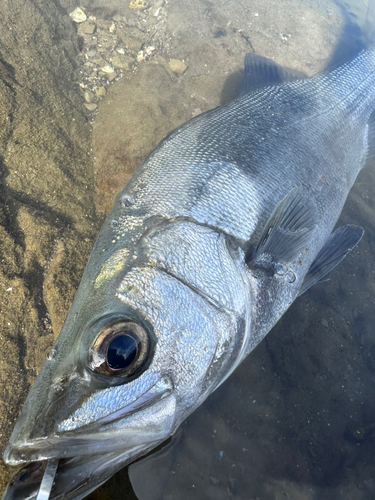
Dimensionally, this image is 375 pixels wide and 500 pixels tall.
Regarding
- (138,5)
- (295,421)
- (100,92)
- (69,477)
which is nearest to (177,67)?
(100,92)

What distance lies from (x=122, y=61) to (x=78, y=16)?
1.01 meters

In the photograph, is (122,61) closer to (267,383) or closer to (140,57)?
(140,57)

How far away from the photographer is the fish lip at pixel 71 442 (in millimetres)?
1093

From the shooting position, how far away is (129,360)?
121 cm

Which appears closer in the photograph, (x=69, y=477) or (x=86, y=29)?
(x=69, y=477)

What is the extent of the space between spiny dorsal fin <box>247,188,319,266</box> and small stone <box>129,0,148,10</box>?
4216 mm

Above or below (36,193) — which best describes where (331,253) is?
above

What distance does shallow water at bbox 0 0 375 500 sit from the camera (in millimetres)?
2189

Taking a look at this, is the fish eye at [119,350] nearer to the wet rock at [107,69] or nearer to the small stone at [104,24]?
the wet rock at [107,69]

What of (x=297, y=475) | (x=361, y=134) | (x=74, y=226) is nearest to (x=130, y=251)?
(x=74, y=226)

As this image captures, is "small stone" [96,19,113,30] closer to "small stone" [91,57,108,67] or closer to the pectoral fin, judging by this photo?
"small stone" [91,57,108,67]

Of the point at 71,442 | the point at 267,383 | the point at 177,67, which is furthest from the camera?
the point at 177,67

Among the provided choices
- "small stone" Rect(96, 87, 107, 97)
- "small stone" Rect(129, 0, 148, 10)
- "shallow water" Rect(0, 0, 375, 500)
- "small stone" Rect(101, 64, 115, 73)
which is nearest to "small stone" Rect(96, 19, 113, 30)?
"shallow water" Rect(0, 0, 375, 500)

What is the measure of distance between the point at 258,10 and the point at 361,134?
10.8ft
